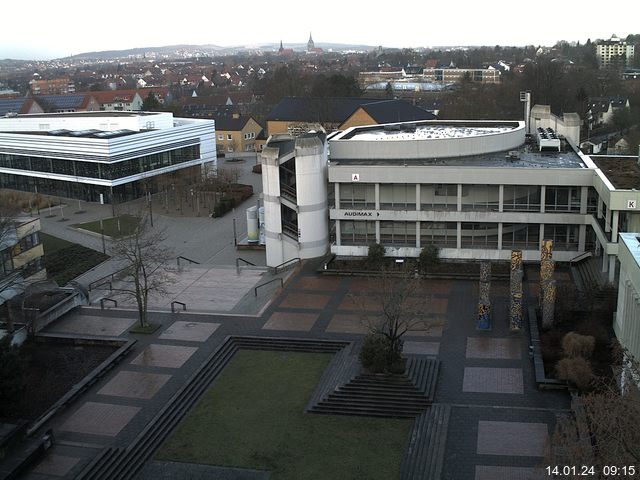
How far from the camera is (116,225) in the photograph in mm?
50031

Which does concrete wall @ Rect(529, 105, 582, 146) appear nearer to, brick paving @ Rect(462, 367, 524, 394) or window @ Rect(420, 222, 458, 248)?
window @ Rect(420, 222, 458, 248)

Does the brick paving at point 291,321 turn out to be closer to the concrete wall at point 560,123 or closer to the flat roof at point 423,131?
the flat roof at point 423,131

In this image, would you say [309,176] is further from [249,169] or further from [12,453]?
[249,169]

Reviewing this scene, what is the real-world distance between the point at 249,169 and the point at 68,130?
17.6 m

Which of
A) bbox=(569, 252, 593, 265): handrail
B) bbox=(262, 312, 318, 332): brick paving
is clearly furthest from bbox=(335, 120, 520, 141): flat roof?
bbox=(262, 312, 318, 332): brick paving

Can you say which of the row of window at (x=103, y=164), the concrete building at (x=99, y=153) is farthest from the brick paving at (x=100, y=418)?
the row of window at (x=103, y=164)

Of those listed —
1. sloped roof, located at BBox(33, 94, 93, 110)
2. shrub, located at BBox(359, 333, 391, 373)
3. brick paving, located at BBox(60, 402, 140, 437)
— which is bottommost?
brick paving, located at BBox(60, 402, 140, 437)

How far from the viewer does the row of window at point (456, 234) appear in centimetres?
3541

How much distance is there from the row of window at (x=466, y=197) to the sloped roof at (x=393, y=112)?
35.9m

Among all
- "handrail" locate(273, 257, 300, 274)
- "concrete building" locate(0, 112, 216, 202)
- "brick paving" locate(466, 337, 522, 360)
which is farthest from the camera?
"concrete building" locate(0, 112, 216, 202)

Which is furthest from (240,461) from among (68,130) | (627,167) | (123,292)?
(68,130)

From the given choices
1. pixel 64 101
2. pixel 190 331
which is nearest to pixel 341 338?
pixel 190 331

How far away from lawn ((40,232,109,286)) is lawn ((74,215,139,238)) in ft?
10.2

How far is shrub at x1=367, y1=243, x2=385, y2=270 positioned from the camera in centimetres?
3588
